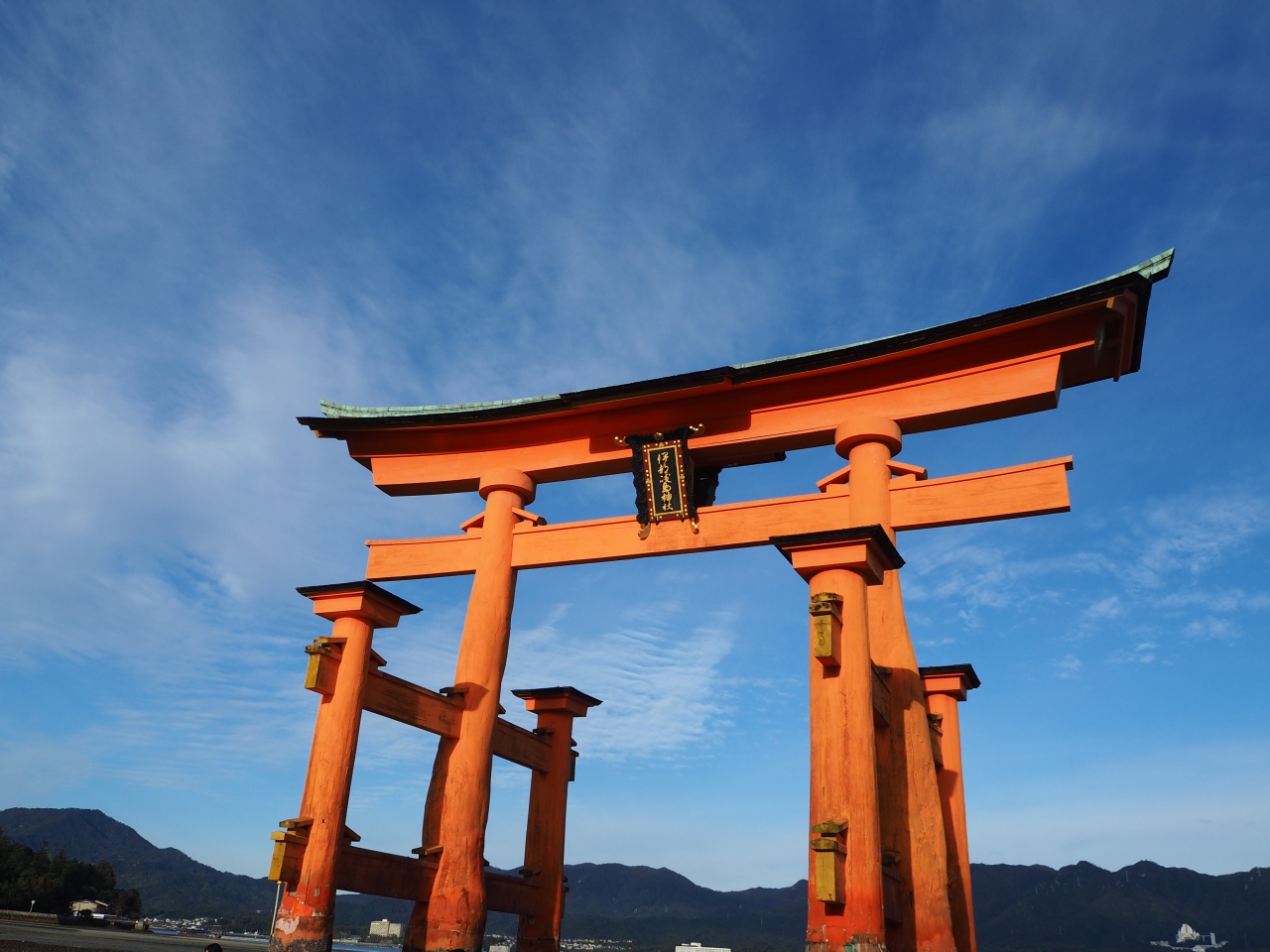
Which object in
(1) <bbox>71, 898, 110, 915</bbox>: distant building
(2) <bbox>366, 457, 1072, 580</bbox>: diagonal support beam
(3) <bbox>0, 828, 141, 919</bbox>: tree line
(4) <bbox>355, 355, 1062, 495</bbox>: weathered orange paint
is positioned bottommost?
(1) <bbox>71, 898, 110, 915</bbox>: distant building

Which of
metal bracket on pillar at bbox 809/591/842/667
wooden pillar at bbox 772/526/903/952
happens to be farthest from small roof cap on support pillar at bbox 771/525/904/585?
metal bracket on pillar at bbox 809/591/842/667

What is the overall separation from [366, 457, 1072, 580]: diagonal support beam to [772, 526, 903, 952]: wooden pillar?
157cm

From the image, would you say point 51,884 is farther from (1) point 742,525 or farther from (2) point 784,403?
(2) point 784,403

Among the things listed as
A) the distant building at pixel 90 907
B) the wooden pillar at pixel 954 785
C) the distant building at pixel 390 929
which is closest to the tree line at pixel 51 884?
the distant building at pixel 90 907

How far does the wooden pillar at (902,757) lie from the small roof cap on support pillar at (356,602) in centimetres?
535

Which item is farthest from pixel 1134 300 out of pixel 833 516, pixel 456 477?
pixel 456 477

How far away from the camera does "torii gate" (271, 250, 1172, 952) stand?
825 cm

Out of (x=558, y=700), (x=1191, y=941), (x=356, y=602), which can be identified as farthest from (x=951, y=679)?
(x=1191, y=941)

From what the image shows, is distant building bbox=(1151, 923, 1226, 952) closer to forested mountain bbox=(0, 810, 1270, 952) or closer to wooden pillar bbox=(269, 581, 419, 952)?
forested mountain bbox=(0, 810, 1270, 952)

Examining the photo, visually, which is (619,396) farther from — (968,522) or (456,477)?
(968,522)

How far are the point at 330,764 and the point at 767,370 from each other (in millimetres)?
6625

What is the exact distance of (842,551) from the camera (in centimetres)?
832

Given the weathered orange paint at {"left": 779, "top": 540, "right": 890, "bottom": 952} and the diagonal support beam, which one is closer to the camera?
the weathered orange paint at {"left": 779, "top": 540, "right": 890, "bottom": 952}

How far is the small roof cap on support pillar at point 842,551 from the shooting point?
8.24 metres
